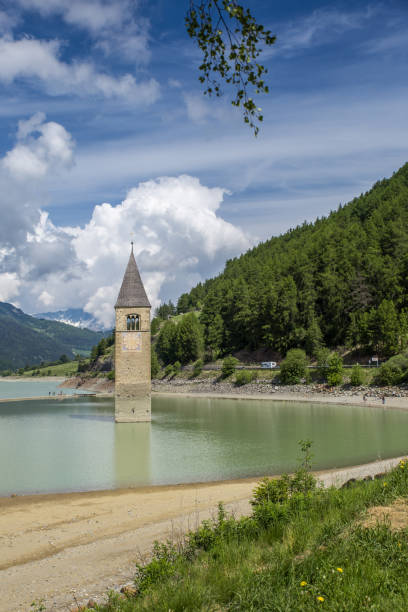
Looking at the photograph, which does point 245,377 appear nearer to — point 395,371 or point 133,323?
point 395,371

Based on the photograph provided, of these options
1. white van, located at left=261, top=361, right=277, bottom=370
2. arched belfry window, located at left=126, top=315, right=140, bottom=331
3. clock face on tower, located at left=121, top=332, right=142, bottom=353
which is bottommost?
white van, located at left=261, top=361, right=277, bottom=370

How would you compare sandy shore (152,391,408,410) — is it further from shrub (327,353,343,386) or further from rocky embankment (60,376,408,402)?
shrub (327,353,343,386)

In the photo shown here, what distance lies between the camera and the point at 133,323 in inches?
1614

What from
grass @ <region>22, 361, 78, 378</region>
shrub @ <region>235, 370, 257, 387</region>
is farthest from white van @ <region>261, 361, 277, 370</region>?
grass @ <region>22, 361, 78, 378</region>

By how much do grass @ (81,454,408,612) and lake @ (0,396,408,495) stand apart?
43.2 ft

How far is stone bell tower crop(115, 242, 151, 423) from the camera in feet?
131

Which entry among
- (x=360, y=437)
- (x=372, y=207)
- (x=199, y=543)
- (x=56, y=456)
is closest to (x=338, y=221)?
(x=372, y=207)

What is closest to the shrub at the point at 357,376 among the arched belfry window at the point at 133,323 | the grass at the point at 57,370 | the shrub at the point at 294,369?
the shrub at the point at 294,369

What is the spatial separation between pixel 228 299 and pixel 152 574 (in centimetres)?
8913

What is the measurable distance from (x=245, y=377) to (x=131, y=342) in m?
31.6

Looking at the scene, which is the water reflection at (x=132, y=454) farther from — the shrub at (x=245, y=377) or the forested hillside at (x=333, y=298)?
the forested hillside at (x=333, y=298)

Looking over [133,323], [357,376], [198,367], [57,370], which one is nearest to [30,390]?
[198,367]

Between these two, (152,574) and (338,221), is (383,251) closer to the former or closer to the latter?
(338,221)

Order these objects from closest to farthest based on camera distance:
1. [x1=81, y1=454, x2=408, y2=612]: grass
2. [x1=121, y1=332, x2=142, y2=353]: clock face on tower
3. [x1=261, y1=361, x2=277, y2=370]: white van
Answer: [x1=81, y1=454, x2=408, y2=612]: grass < [x1=121, y1=332, x2=142, y2=353]: clock face on tower < [x1=261, y1=361, x2=277, y2=370]: white van
